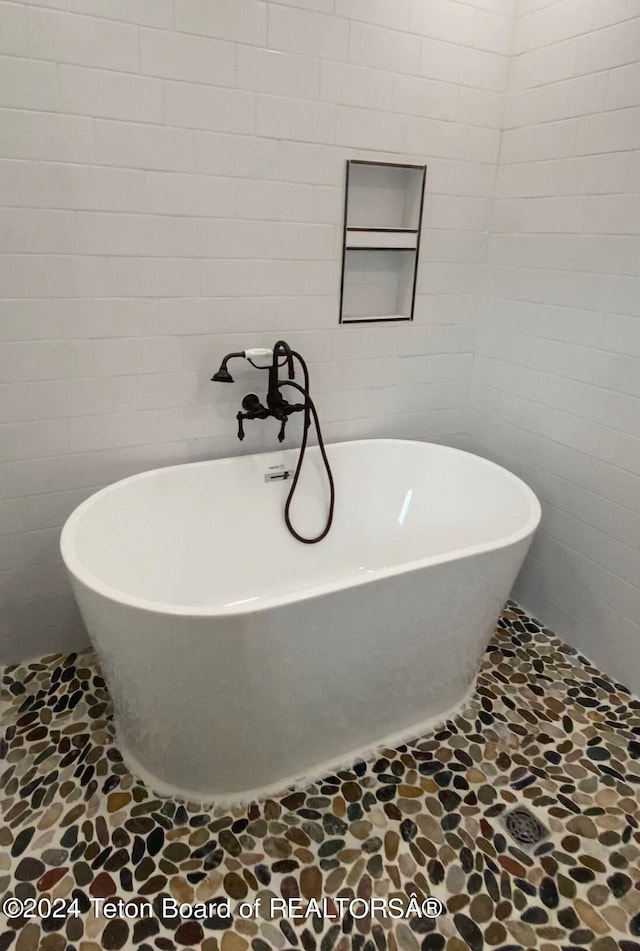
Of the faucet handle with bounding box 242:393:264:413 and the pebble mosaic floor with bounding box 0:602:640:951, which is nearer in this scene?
the pebble mosaic floor with bounding box 0:602:640:951

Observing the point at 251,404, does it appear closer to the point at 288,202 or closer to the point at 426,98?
the point at 288,202

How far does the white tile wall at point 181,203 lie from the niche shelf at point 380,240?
64 mm

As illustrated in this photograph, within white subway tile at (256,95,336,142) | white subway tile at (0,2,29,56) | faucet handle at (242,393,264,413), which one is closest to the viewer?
white subway tile at (0,2,29,56)

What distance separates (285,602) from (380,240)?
1.52 metres

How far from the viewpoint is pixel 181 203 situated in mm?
1972

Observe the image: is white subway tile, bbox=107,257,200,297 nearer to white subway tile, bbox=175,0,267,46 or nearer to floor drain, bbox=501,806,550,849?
white subway tile, bbox=175,0,267,46

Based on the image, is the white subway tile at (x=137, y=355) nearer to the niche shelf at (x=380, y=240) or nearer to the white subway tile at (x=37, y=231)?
the white subway tile at (x=37, y=231)

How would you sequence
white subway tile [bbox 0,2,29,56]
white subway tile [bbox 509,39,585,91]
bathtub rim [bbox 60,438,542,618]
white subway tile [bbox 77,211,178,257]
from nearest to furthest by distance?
bathtub rim [bbox 60,438,542,618] → white subway tile [bbox 0,2,29,56] → white subway tile [bbox 77,211,178,257] → white subway tile [bbox 509,39,585,91]

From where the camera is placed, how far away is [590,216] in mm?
2115

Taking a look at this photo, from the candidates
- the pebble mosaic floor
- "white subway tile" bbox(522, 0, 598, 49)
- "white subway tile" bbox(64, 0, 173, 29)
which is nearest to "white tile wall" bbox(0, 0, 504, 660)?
"white subway tile" bbox(64, 0, 173, 29)

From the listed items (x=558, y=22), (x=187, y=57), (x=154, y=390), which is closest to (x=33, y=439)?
(x=154, y=390)

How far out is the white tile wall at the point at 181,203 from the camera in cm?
178

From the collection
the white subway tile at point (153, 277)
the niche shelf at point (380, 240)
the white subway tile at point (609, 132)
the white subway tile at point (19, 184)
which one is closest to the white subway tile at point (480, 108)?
the niche shelf at point (380, 240)

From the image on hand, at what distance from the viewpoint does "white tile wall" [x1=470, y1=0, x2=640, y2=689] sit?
201 centimetres
